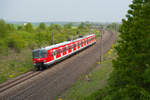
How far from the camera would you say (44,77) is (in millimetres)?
16016

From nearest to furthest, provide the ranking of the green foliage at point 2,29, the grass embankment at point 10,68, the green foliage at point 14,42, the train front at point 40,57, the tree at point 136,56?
the tree at point 136,56, the grass embankment at point 10,68, the train front at point 40,57, the green foliage at point 2,29, the green foliage at point 14,42

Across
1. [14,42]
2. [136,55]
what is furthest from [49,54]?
[136,55]

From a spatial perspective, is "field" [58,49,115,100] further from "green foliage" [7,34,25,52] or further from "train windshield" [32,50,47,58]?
"green foliage" [7,34,25,52]

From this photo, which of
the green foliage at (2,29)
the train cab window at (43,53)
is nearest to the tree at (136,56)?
the train cab window at (43,53)

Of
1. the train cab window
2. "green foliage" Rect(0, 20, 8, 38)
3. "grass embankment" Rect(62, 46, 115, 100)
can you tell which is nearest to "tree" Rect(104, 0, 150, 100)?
"grass embankment" Rect(62, 46, 115, 100)

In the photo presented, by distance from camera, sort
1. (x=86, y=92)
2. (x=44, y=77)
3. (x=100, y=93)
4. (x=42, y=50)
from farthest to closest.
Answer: (x=42, y=50)
(x=44, y=77)
(x=86, y=92)
(x=100, y=93)

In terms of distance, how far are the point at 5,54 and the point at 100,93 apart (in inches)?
894

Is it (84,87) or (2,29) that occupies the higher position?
(2,29)

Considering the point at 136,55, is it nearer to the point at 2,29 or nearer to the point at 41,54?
the point at 41,54

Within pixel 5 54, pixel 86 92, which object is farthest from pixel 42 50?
pixel 5 54

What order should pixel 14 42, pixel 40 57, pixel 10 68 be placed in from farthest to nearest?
pixel 14 42 → pixel 10 68 → pixel 40 57

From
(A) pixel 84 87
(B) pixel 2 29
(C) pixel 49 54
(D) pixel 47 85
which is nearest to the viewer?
(A) pixel 84 87

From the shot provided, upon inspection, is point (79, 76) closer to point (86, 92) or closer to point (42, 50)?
point (86, 92)

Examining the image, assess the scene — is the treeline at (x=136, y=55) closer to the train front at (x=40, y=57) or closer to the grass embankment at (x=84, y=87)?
the grass embankment at (x=84, y=87)
